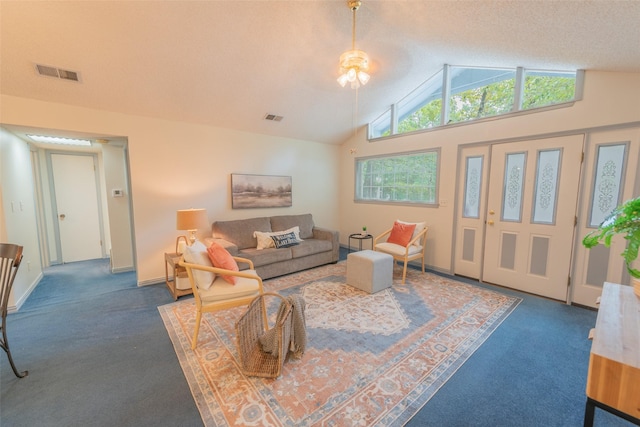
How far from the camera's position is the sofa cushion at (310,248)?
13.3 feet

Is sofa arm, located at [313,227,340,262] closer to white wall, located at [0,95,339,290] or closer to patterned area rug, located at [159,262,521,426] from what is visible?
white wall, located at [0,95,339,290]

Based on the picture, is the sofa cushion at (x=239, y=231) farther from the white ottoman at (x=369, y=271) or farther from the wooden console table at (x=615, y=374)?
the wooden console table at (x=615, y=374)

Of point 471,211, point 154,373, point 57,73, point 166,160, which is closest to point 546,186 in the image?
point 471,211

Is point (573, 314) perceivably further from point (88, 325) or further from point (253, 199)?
point (88, 325)

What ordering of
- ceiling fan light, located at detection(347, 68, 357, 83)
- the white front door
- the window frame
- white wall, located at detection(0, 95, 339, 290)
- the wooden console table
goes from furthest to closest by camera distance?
the window frame → white wall, located at detection(0, 95, 339, 290) → the white front door → ceiling fan light, located at detection(347, 68, 357, 83) → the wooden console table

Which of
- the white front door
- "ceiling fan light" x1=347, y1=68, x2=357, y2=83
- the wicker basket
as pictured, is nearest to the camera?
the wicker basket

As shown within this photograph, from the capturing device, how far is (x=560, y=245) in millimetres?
3100

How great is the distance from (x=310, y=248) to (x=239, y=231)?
46.3 inches

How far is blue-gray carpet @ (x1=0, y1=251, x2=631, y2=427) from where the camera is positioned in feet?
5.16

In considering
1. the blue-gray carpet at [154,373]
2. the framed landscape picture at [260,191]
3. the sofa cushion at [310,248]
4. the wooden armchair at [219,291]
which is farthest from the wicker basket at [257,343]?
the framed landscape picture at [260,191]

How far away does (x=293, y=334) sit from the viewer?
Result: 80.5 inches

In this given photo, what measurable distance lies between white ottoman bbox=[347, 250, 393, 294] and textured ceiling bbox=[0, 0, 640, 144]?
2.48 m

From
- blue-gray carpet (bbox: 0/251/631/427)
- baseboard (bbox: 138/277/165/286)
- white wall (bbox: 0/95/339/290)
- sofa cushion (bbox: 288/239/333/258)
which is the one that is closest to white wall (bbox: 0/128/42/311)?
blue-gray carpet (bbox: 0/251/631/427)

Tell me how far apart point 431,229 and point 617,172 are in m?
2.16
